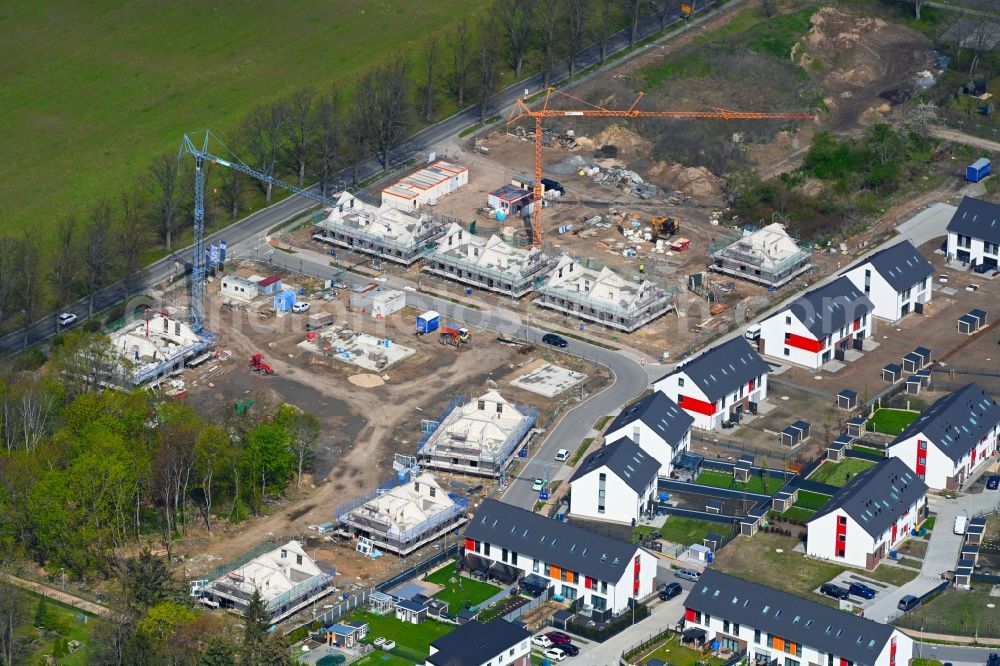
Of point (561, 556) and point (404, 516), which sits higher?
point (561, 556)

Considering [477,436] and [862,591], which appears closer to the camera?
[862,591]

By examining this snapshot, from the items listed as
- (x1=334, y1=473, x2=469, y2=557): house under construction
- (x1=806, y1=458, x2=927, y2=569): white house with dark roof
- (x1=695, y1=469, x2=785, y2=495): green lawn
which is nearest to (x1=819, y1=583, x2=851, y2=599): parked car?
(x1=806, y1=458, x2=927, y2=569): white house with dark roof

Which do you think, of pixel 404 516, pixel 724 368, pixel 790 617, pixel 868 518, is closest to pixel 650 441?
pixel 724 368

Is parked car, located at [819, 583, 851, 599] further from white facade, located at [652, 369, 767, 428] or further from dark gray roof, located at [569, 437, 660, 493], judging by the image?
white facade, located at [652, 369, 767, 428]

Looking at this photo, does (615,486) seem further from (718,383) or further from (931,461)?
(931,461)

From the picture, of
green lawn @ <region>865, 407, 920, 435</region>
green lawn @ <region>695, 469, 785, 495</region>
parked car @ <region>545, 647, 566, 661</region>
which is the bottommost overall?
parked car @ <region>545, 647, 566, 661</region>

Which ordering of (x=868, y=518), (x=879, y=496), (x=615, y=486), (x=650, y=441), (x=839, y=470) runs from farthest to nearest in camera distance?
(x=839, y=470) → (x=650, y=441) → (x=615, y=486) → (x=879, y=496) → (x=868, y=518)
